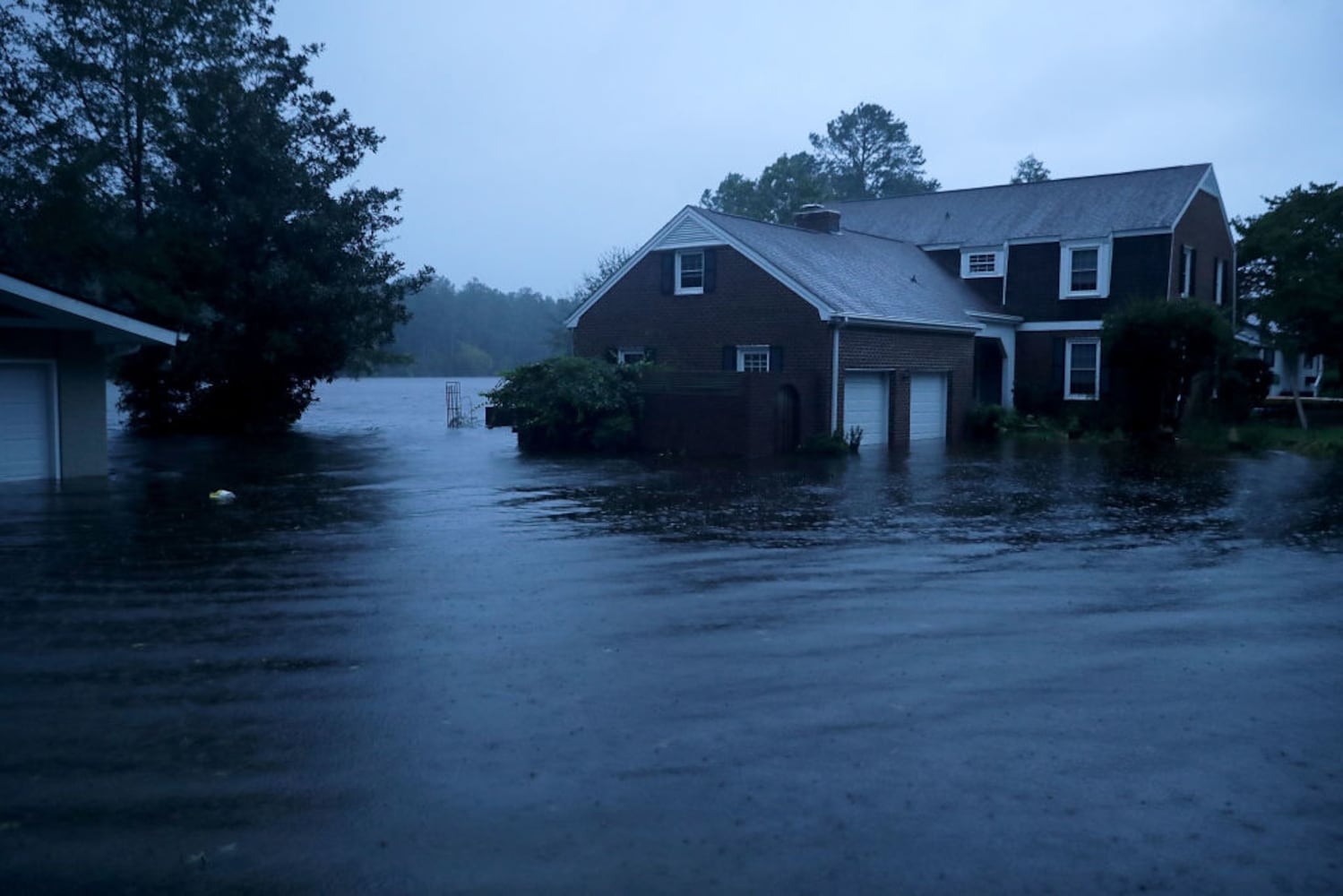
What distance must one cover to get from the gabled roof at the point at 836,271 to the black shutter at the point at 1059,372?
6.60 ft

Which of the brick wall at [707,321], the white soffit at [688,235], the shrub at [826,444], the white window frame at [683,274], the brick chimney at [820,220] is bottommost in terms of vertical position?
the shrub at [826,444]

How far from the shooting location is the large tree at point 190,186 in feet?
101

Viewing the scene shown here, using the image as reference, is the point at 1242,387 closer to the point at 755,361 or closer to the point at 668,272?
the point at 755,361

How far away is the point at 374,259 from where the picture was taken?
33969 mm

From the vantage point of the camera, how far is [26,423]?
18.9 m

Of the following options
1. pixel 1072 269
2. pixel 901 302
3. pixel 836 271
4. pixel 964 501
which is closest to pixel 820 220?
pixel 836 271

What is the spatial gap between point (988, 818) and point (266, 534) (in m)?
10.2

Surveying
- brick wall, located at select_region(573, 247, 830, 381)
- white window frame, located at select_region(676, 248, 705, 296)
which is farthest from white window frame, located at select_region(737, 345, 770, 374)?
white window frame, located at select_region(676, 248, 705, 296)

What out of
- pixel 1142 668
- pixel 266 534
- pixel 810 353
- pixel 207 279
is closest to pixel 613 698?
pixel 1142 668

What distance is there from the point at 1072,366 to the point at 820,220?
8607 mm

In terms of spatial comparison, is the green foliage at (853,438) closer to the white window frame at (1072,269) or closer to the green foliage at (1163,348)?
the green foliage at (1163,348)

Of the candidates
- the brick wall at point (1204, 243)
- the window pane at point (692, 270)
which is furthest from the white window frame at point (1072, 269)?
the window pane at point (692, 270)

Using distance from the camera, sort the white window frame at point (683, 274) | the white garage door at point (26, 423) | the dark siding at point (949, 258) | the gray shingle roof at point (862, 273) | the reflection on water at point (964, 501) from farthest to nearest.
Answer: the dark siding at point (949, 258)
the white window frame at point (683, 274)
the gray shingle roof at point (862, 273)
the white garage door at point (26, 423)
the reflection on water at point (964, 501)

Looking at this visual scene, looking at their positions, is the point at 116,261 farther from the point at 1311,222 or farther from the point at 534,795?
the point at 1311,222
